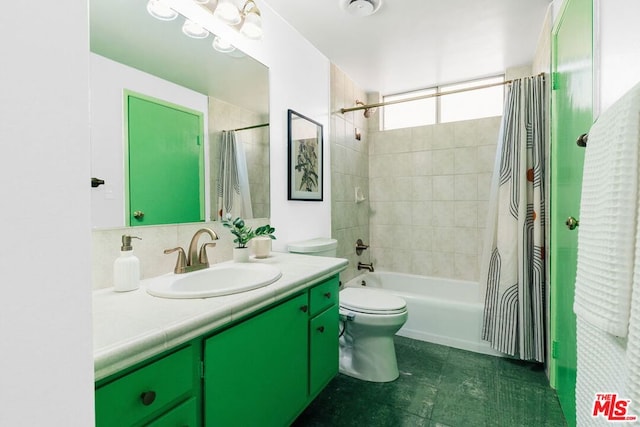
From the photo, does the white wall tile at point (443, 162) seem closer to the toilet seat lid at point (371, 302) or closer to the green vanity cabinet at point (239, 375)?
the toilet seat lid at point (371, 302)

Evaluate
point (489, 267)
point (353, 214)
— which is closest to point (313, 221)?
point (353, 214)

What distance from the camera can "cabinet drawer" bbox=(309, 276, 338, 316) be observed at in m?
1.41

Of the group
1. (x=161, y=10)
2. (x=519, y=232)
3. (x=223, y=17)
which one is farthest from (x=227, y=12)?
(x=519, y=232)

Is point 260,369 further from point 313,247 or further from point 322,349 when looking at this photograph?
point 313,247

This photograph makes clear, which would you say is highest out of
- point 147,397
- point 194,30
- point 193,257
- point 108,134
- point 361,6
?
point 361,6

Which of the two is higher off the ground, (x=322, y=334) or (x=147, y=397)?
(x=147, y=397)

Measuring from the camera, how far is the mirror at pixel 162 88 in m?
1.09

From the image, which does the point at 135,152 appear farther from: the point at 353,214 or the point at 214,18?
the point at 353,214

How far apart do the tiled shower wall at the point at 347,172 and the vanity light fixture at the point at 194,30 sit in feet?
4.42

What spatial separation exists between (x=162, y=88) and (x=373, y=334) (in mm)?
1765

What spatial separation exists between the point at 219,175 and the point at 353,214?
67.8 inches

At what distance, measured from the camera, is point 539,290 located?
6.54 feet

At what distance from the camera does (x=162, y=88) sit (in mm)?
1305

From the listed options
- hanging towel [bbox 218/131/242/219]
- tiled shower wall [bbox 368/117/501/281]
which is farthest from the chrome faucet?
tiled shower wall [bbox 368/117/501/281]
